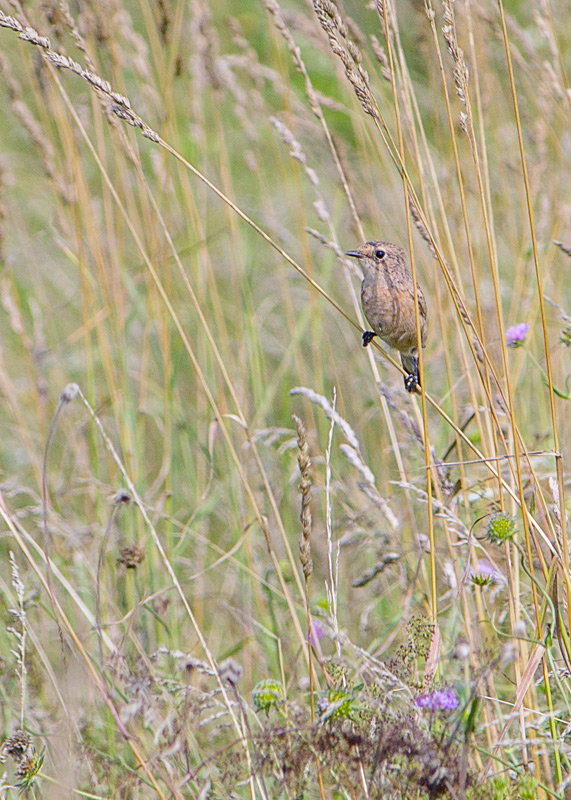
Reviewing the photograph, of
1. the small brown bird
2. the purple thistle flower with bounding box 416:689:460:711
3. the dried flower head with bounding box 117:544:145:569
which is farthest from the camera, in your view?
the small brown bird

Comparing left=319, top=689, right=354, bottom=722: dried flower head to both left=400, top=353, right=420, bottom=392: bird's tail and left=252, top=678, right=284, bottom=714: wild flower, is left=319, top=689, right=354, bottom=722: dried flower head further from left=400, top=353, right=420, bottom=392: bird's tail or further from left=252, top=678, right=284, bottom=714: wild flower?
left=400, top=353, right=420, bottom=392: bird's tail

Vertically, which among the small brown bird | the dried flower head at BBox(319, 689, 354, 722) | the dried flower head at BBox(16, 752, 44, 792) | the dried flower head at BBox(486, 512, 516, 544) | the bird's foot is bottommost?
the dried flower head at BBox(16, 752, 44, 792)

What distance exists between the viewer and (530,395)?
10.1ft

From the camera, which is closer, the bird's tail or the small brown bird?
the bird's tail

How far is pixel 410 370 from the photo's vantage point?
9.35ft

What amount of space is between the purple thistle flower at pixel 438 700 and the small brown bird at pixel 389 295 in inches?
42.2

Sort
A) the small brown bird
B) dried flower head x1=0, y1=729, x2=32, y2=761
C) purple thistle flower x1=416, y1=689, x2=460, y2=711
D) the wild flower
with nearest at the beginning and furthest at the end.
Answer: purple thistle flower x1=416, y1=689, x2=460, y2=711
the wild flower
dried flower head x1=0, y1=729, x2=32, y2=761
the small brown bird

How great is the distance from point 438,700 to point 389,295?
1.30m

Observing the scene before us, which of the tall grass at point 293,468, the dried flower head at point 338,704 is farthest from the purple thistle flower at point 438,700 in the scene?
the dried flower head at point 338,704

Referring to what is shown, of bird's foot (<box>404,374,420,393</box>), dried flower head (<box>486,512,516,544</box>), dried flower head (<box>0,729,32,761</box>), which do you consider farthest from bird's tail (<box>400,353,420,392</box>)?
dried flower head (<box>0,729,32,761</box>)

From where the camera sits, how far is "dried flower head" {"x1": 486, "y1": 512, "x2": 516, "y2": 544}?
164 cm

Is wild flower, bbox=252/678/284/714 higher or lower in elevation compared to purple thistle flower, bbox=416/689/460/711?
lower

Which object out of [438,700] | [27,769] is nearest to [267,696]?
[438,700]

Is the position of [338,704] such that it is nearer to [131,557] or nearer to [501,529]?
[501,529]
